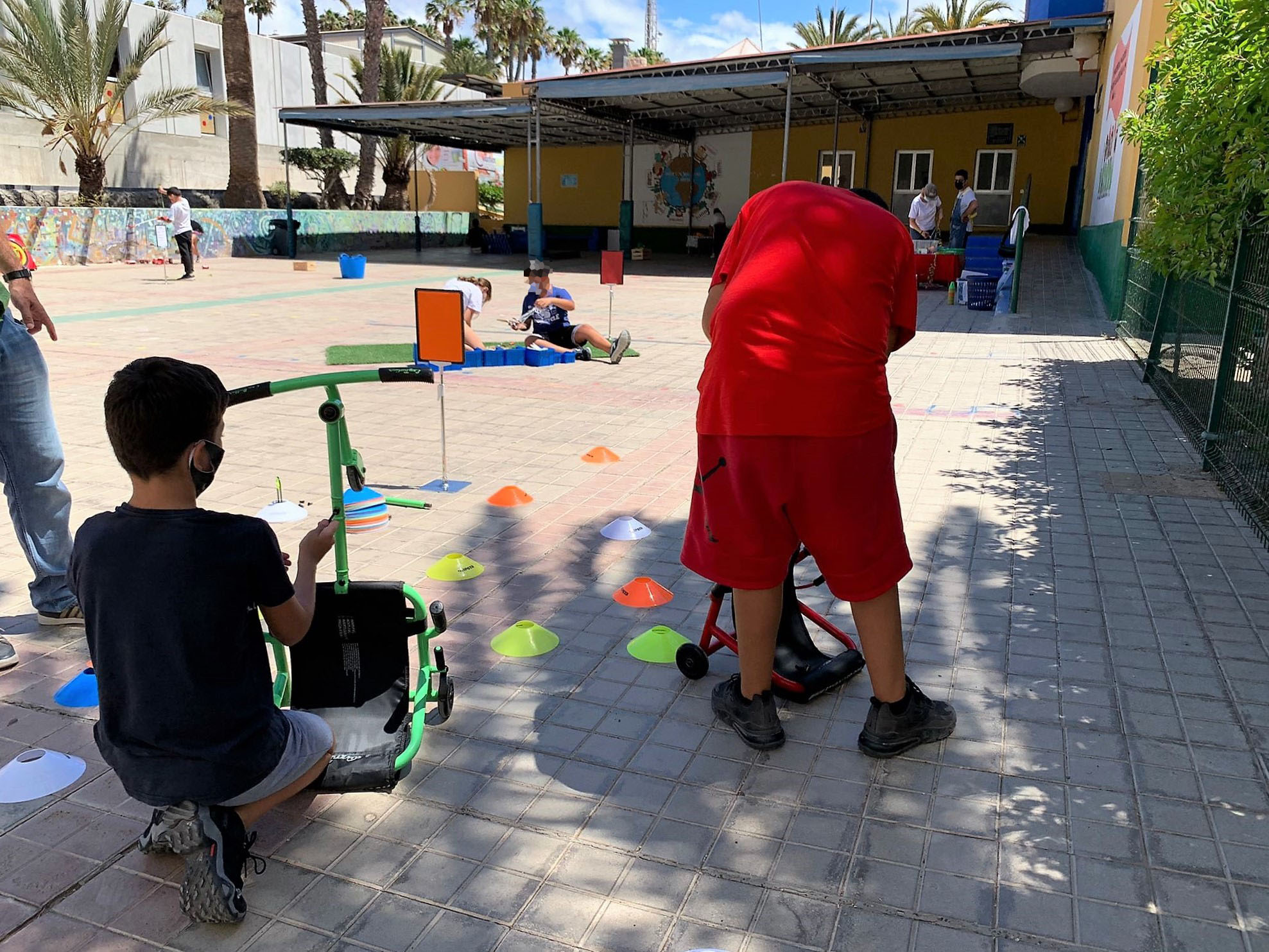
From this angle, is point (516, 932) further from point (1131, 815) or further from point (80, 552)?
point (1131, 815)

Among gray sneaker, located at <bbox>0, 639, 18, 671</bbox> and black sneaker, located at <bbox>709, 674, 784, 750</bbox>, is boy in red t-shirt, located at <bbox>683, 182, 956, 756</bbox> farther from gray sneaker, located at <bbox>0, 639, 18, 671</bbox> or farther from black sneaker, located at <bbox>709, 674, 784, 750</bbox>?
gray sneaker, located at <bbox>0, 639, 18, 671</bbox>

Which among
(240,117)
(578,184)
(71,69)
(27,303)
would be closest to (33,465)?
(27,303)

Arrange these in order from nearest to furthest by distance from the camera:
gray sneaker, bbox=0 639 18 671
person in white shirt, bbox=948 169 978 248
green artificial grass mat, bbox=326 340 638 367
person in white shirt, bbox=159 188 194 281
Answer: gray sneaker, bbox=0 639 18 671 < green artificial grass mat, bbox=326 340 638 367 < person in white shirt, bbox=948 169 978 248 < person in white shirt, bbox=159 188 194 281

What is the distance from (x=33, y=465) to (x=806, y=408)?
3.03 meters

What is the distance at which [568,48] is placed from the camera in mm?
71312

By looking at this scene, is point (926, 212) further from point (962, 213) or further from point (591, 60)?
point (591, 60)

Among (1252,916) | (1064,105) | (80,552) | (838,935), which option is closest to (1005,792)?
(1252,916)

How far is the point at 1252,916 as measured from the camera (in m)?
2.35

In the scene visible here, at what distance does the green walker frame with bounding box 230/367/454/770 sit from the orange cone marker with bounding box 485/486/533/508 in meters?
2.46

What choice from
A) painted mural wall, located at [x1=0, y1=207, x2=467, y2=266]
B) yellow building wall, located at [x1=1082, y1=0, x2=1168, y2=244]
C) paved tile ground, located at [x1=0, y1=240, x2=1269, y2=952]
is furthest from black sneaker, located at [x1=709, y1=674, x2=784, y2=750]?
painted mural wall, located at [x1=0, y1=207, x2=467, y2=266]

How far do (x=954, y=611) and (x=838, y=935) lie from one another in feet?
7.11

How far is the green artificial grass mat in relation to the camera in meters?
10.5

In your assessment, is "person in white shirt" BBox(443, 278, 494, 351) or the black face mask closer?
the black face mask

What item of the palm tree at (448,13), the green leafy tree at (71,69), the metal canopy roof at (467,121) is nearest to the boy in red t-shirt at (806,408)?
the metal canopy roof at (467,121)
